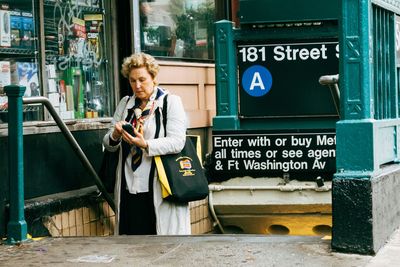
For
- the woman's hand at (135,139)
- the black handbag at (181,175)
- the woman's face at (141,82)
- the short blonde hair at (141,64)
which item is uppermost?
the short blonde hair at (141,64)

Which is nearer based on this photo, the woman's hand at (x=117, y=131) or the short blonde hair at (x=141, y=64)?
the woman's hand at (x=117, y=131)

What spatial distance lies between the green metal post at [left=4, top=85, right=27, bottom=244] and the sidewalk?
21cm

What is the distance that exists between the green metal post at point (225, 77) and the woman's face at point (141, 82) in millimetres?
2256

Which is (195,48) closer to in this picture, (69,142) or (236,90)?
(236,90)

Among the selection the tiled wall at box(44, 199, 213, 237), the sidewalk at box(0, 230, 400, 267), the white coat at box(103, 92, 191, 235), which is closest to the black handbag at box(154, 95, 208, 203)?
the white coat at box(103, 92, 191, 235)

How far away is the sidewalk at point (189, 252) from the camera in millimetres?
4832

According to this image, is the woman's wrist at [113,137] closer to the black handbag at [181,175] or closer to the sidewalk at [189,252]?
the black handbag at [181,175]

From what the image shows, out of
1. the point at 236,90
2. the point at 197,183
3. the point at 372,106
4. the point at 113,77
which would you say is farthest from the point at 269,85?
the point at 372,106

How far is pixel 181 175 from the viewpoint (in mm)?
6113

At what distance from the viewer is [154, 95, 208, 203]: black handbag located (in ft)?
19.7

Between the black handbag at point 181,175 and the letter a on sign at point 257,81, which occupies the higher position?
the letter a on sign at point 257,81

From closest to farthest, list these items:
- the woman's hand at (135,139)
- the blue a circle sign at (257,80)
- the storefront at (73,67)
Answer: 1. the woman's hand at (135,139)
2. the storefront at (73,67)
3. the blue a circle sign at (257,80)

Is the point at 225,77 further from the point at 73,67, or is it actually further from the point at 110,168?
the point at 110,168

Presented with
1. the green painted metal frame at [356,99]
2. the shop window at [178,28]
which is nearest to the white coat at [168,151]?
the green painted metal frame at [356,99]
